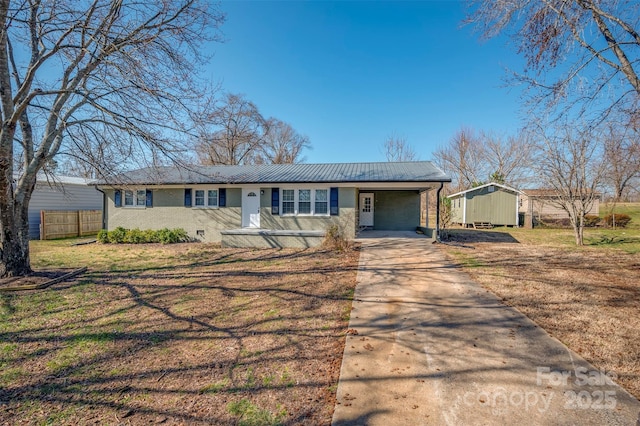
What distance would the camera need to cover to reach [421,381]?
2902 mm

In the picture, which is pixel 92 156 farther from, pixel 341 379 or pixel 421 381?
pixel 421 381

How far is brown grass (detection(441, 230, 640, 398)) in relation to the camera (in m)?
3.49

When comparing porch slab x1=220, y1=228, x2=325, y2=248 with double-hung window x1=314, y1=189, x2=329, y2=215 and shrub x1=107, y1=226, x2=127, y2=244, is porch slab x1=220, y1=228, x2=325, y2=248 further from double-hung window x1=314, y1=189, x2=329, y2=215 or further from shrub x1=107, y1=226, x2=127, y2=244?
shrub x1=107, y1=226, x2=127, y2=244

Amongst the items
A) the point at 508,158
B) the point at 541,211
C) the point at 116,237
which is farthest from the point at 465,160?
the point at 116,237

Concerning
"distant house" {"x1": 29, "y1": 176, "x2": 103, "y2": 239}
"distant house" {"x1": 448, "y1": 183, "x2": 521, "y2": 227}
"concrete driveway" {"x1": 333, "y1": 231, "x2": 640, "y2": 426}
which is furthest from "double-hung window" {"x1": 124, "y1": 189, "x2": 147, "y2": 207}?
"distant house" {"x1": 448, "y1": 183, "x2": 521, "y2": 227}

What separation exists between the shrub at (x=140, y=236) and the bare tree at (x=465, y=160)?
29.0 metres

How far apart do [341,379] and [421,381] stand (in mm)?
799

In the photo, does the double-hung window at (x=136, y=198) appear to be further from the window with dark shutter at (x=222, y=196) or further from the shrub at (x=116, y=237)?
the window with dark shutter at (x=222, y=196)

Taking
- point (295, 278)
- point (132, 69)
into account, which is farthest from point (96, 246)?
point (295, 278)

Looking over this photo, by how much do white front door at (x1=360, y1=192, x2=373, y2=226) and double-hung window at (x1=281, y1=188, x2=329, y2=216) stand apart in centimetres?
382

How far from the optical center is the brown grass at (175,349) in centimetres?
260

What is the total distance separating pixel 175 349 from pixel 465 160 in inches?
1348

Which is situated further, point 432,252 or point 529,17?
point 432,252

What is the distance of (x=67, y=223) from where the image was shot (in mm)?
15867
